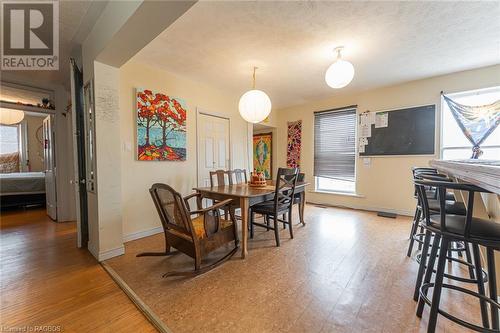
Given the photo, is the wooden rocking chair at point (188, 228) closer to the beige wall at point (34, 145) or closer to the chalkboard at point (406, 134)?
the chalkboard at point (406, 134)

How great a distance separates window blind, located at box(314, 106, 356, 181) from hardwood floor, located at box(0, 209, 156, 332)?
4.41m

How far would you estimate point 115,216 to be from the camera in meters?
2.27

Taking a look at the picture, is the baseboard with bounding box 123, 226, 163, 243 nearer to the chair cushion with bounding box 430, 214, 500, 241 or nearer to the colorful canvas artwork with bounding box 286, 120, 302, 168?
the chair cushion with bounding box 430, 214, 500, 241

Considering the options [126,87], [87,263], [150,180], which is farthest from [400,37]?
[87,263]

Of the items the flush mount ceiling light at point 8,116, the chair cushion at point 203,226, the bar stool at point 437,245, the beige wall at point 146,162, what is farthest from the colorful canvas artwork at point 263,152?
the flush mount ceiling light at point 8,116

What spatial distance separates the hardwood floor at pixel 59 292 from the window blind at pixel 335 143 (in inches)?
174

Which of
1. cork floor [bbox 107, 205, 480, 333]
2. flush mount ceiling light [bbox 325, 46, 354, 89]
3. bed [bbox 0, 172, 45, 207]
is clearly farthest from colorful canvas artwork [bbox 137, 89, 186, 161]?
bed [bbox 0, 172, 45, 207]

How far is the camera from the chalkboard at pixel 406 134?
141 inches

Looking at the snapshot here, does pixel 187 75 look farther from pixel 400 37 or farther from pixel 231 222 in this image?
pixel 400 37

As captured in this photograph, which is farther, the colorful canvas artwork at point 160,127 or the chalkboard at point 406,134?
the chalkboard at point 406,134

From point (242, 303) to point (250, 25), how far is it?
8.57 feet

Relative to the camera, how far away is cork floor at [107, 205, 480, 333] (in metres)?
1.34

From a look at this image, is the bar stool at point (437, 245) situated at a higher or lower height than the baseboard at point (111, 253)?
higher

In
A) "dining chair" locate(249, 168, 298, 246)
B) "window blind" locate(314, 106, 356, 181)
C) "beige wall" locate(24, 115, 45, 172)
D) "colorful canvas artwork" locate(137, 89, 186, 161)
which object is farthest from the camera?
"beige wall" locate(24, 115, 45, 172)
